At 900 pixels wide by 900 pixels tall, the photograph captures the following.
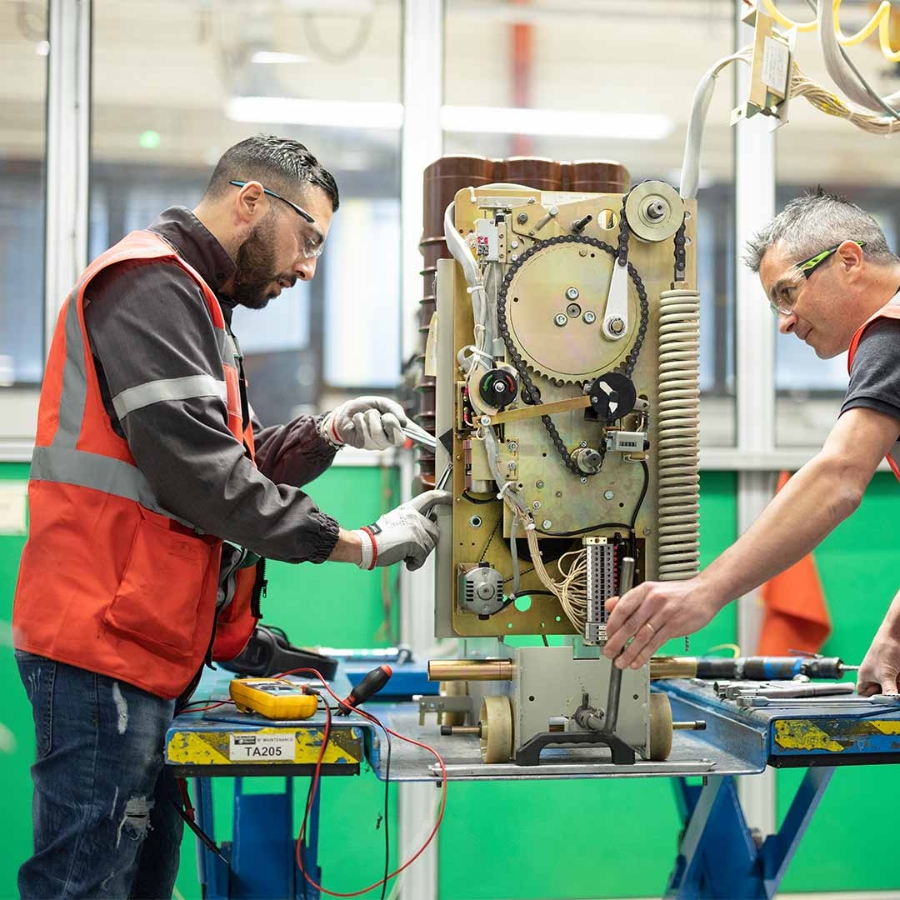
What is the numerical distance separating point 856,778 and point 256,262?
2872mm

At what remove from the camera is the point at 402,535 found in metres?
Result: 1.90

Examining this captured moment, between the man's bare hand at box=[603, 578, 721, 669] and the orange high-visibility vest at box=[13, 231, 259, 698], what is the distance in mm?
684

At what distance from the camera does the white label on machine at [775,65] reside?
193 cm

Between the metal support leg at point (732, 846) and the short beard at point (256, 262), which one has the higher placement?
the short beard at point (256, 262)

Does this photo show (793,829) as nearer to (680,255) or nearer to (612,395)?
(612,395)

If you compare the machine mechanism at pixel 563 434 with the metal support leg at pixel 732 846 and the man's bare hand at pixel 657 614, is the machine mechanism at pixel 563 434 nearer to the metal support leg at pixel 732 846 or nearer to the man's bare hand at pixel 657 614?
the man's bare hand at pixel 657 614

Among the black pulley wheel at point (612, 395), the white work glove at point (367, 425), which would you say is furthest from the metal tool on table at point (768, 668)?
the white work glove at point (367, 425)

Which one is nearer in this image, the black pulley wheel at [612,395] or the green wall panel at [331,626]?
the black pulley wheel at [612,395]

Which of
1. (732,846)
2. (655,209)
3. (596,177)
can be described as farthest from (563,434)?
(732,846)

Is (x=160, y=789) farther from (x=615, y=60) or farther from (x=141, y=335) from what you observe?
(x=615, y=60)

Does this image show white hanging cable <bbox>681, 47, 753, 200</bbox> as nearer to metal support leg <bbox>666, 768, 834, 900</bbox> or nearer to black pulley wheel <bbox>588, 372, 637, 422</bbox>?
black pulley wheel <bbox>588, 372, 637, 422</bbox>

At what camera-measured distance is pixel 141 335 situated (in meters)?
1.77

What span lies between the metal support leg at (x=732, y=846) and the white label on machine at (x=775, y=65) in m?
1.20

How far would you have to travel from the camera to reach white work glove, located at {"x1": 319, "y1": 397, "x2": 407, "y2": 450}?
2.29 meters
